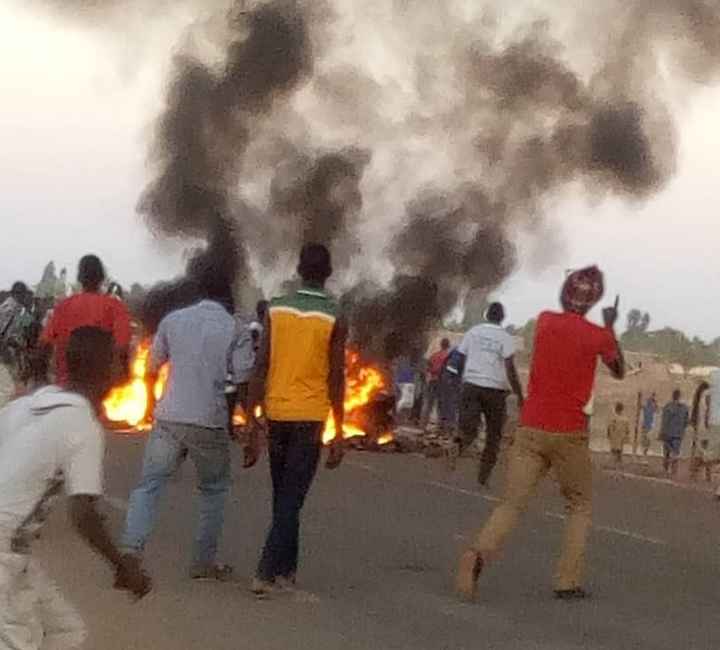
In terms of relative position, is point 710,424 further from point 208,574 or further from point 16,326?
point 208,574

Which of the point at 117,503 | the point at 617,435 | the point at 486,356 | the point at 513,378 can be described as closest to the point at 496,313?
the point at 486,356

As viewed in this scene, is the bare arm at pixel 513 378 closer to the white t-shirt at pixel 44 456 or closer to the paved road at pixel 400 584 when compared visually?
Answer: the paved road at pixel 400 584

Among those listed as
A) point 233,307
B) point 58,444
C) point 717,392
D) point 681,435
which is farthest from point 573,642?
point 681,435

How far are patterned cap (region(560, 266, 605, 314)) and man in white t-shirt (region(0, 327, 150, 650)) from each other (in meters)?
5.52

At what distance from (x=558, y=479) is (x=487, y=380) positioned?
774 cm

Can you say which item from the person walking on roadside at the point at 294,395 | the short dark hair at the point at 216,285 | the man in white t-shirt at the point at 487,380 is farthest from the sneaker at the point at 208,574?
Answer: the man in white t-shirt at the point at 487,380

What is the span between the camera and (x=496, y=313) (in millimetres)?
19594

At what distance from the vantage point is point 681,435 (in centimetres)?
3116

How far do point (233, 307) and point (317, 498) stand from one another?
565 centimetres

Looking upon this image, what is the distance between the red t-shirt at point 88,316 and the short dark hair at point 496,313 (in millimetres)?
7939

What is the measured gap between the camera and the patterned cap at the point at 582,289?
36.5ft

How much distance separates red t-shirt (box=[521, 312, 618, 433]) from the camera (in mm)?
11000

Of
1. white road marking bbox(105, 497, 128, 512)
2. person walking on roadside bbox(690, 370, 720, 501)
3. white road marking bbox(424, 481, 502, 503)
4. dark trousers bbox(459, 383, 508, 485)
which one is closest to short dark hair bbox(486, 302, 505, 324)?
dark trousers bbox(459, 383, 508, 485)

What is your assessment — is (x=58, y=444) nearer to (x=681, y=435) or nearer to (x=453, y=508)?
(x=453, y=508)
